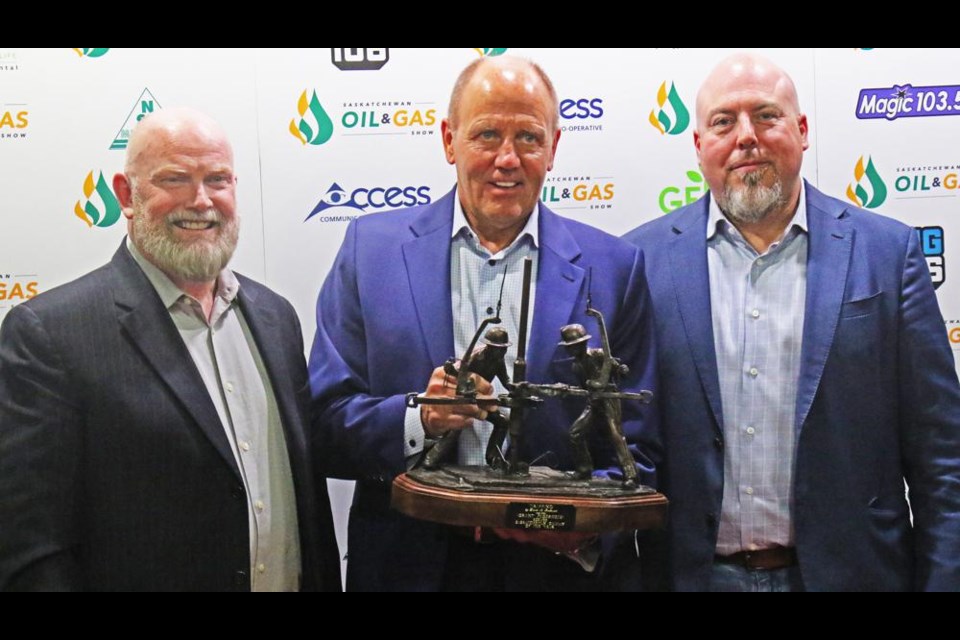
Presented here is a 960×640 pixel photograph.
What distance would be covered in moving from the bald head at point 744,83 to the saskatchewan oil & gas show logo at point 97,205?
185 centimetres

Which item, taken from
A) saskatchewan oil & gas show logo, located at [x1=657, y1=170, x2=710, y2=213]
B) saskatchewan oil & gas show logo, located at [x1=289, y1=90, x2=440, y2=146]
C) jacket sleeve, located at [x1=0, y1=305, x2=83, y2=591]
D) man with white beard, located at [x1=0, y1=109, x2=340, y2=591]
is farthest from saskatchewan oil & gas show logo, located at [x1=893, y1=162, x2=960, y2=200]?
jacket sleeve, located at [x1=0, y1=305, x2=83, y2=591]

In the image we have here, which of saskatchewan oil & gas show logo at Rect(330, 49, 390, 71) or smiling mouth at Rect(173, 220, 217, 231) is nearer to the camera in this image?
smiling mouth at Rect(173, 220, 217, 231)

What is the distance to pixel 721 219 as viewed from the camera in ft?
9.57

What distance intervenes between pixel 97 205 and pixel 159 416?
→ 2.39 ft

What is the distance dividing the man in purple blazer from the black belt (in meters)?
0.33

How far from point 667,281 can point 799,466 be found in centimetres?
68

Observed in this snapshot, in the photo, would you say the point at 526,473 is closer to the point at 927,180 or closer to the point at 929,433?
the point at 929,433

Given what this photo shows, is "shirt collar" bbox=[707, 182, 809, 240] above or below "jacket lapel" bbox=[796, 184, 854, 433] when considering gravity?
above

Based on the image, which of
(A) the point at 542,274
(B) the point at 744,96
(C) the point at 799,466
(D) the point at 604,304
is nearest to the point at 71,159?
(A) the point at 542,274

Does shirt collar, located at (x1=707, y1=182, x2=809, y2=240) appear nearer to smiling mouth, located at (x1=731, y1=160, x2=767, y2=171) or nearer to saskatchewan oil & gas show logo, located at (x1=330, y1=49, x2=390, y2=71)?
smiling mouth, located at (x1=731, y1=160, x2=767, y2=171)

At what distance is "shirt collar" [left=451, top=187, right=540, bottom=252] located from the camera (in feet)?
9.49

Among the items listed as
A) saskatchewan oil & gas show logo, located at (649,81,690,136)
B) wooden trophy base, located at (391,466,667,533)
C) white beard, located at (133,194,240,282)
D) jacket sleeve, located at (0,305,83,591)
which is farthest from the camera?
saskatchewan oil & gas show logo, located at (649,81,690,136)

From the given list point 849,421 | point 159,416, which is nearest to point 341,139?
point 159,416

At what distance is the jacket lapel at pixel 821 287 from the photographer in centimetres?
281
